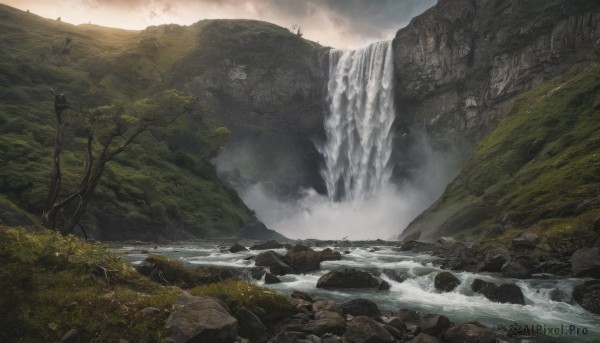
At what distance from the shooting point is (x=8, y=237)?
916cm

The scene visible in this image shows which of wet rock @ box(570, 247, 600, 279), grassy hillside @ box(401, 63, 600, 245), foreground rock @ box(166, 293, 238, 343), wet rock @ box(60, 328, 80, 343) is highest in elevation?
grassy hillside @ box(401, 63, 600, 245)

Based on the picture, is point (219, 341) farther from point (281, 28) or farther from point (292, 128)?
point (281, 28)

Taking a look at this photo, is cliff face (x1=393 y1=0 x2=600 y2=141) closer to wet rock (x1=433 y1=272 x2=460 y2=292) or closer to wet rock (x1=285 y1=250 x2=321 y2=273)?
wet rock (x1=285 y1=250 x2=321 y2=273)

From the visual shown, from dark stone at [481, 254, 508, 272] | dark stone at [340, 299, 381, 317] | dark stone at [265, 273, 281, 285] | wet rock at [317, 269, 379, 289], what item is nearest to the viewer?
dark stone at [340, 299, 381, 317]

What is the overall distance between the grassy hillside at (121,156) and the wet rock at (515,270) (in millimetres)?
42662

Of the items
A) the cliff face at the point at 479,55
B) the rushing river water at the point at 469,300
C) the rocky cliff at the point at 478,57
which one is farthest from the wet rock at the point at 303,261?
the cliff face at the point at 479,55

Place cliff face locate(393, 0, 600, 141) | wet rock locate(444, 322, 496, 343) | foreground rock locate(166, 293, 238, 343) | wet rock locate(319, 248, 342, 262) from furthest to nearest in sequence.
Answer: cliff face locate(393, 0, 600, 141)
wet rock locate(319, 248, 342, 262)
wet rock locate(444, 322, 496, 343)
foreground rock locate(166, 293, 238, 343)

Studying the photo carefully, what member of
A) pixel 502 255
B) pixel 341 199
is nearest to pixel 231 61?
pixel 341 199

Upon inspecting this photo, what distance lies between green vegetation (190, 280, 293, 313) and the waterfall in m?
89.1

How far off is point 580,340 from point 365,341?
29.2ft

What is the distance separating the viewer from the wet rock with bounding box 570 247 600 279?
73.6 ft

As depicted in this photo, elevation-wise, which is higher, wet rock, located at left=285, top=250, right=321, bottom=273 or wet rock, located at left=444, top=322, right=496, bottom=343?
wet rock, located at left=285, top=250, right=321, bottom=273

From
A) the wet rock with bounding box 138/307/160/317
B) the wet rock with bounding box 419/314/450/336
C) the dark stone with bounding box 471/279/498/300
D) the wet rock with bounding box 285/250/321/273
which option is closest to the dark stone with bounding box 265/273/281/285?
the wet rock with bounding box 285/250/321/273

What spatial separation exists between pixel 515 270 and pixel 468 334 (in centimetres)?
1538
